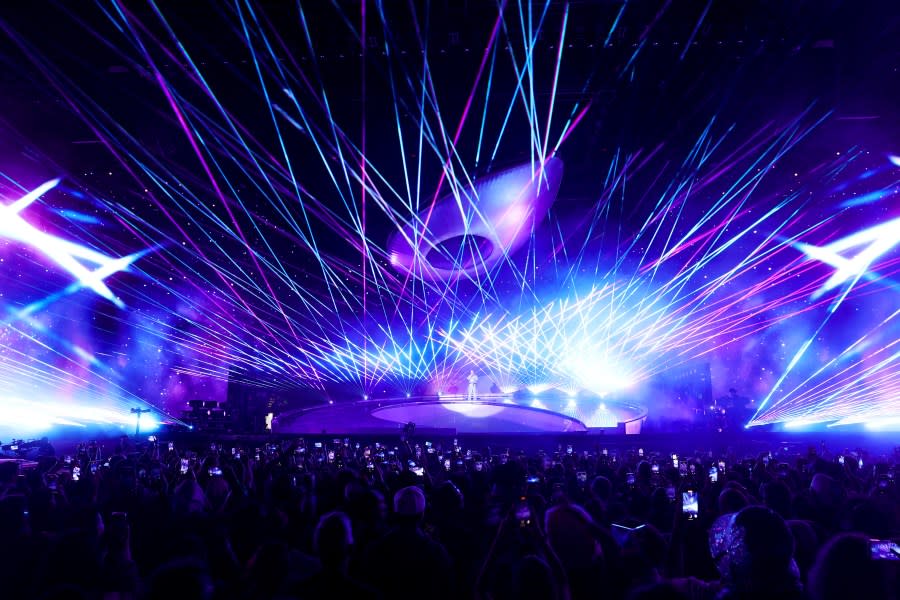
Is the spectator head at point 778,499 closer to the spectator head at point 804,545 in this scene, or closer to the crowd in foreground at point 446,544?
the crowd in foreground at point 446,544

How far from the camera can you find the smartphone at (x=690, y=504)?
5.09 metres

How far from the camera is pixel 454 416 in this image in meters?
29.8

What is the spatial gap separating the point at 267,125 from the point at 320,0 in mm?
4049

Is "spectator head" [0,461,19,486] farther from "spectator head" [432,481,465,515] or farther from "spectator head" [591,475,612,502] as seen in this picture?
"spectator head" [591,475,612,502]

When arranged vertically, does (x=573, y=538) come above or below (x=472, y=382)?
below

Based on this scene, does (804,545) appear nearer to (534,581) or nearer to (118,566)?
(534,581)

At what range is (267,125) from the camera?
42.8ft

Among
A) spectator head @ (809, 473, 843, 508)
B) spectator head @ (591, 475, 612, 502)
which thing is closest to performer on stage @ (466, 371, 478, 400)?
spectator head @ (591, 475, 612, 502)

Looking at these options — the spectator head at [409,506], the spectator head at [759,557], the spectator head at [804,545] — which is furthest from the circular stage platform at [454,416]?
the spectator head at [759,557]

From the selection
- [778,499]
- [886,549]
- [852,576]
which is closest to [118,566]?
[852,576]

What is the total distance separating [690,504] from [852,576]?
3250 mm

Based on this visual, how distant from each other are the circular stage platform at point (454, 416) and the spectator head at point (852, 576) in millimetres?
25931

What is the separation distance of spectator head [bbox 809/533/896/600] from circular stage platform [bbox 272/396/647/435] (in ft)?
85.1

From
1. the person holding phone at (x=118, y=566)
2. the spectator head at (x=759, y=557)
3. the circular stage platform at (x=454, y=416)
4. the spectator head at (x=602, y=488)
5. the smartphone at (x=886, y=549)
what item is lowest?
the person holding phone at (x=118, y=566)
